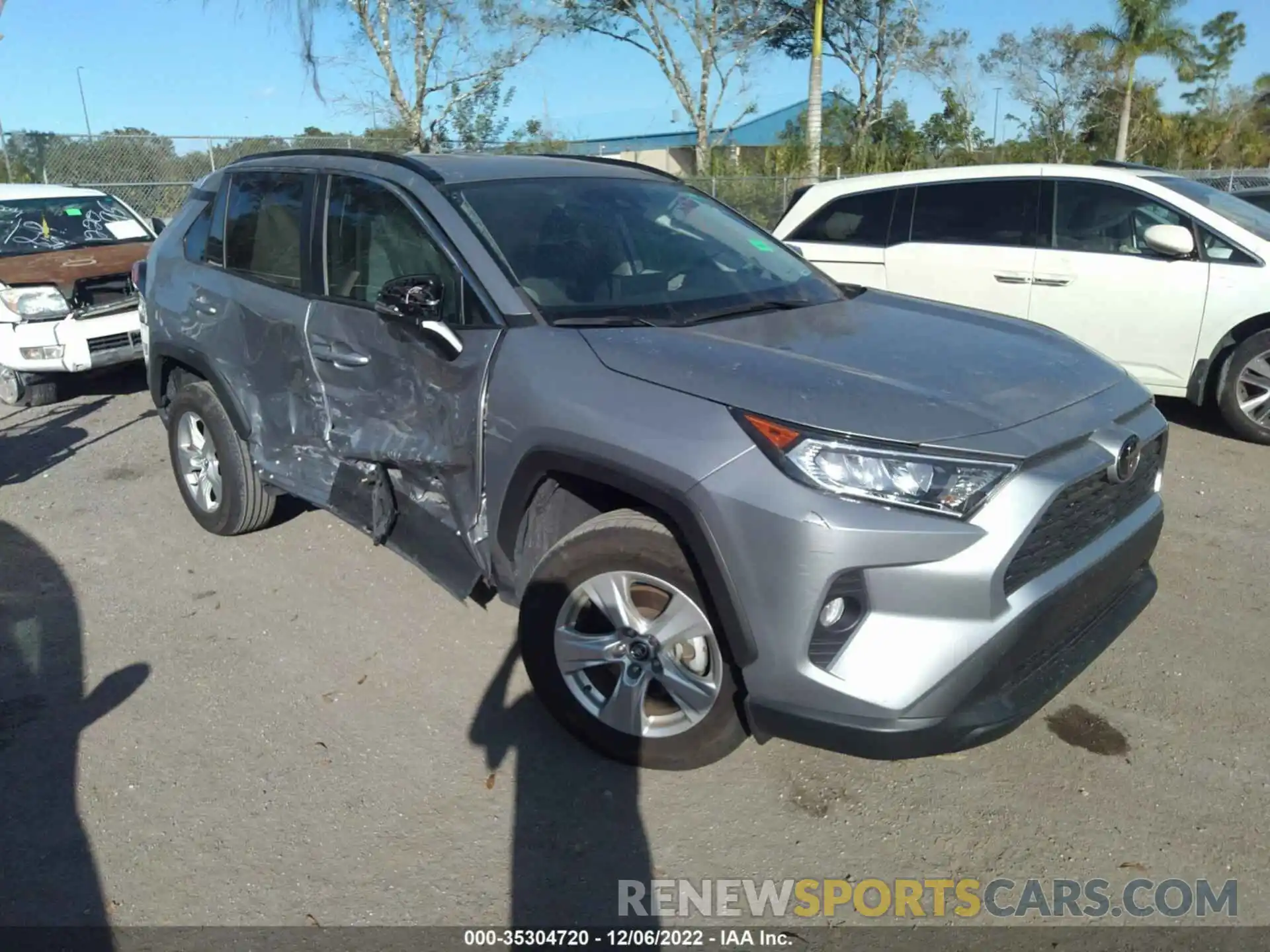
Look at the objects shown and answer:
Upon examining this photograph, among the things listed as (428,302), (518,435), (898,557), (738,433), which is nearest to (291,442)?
(428,302)

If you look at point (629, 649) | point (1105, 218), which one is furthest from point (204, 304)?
point (1105, 218)

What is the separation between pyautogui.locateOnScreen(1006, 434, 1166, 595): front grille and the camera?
101 inches

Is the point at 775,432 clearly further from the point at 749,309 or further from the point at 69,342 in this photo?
A: the point at 69,342

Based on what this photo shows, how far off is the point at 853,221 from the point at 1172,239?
2.28 meters

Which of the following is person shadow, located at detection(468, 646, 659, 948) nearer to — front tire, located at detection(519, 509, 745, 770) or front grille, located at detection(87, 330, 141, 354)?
front tire, located at detection(519, 509, 745, 770)

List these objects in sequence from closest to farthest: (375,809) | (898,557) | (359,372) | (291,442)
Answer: (898,557), (375,809), (359,372), (291,442)

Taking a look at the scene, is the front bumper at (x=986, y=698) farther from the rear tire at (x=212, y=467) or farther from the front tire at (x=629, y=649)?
the rear tire at (x=212, y=467)

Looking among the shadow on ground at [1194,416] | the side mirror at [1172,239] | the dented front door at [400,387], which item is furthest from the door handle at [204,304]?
the shadow on ground at [1194,416]

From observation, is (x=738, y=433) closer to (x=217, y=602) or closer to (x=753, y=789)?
(x=753, y=789)

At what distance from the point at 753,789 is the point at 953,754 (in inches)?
27.5

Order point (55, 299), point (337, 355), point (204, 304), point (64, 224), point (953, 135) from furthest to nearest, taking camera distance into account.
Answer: point (953, 135) < point (64, 224) < point (55, 299) < point (204, 304) < point (337, 355)

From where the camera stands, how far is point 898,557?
7.98ft

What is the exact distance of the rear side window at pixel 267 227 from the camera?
13.7ft

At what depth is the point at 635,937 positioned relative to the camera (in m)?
2.53
